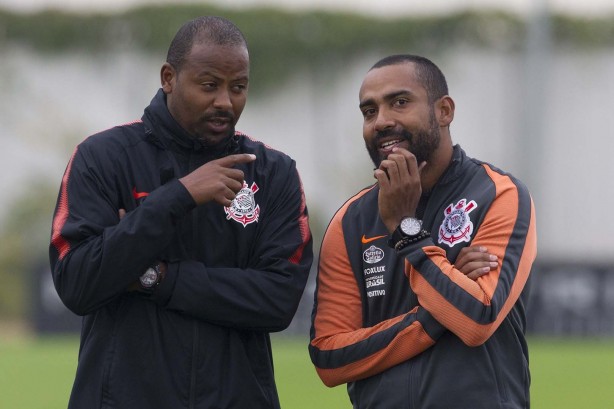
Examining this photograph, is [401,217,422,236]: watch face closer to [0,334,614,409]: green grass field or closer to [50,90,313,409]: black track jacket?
[50,90,313,409]: black track jacket

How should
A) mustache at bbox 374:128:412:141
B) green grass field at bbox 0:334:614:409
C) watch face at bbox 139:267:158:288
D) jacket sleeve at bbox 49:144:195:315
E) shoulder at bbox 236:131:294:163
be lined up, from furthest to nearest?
1. green grass field at bbox 0:334:614:409
2. shoulder at bbox 236:131:294:163
3. mustache at bbox 374:128:412:141
4. watch face at bbox 139:267:158:288
5. jacket sleeve at bbox 49:144:195:315

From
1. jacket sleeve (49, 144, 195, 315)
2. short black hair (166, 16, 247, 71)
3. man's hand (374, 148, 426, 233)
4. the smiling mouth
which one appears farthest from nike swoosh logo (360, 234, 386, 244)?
short black hair (166, 16, 247, 71)

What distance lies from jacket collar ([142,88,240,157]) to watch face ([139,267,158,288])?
0.46 meters

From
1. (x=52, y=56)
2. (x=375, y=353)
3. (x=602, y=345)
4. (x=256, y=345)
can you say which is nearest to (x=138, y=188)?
(x=256, y=345)

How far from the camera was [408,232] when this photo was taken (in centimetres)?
396

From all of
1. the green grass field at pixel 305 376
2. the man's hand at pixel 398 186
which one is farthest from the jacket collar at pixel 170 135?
the green grass field at pixel 305 376

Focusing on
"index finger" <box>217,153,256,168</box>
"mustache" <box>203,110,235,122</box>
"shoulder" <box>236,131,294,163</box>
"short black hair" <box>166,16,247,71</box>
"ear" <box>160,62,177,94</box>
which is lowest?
"index finger" <box>217,153,256,168</box>

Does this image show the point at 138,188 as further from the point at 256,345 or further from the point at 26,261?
the point at 26,261

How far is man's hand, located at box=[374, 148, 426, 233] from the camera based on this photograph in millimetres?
4004

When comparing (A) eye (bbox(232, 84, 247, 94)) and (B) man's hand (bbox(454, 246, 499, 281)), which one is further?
(A) eye (bbox(232, 84, 247, 94))

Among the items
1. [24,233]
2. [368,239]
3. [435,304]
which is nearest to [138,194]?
[368,239]

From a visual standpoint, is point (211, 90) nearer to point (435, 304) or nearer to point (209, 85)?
point (209, 85)

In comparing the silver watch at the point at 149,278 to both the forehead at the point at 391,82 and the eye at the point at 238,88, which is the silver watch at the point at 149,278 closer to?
the eye at the point at 238,88

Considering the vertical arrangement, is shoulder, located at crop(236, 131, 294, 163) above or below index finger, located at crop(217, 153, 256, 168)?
above
